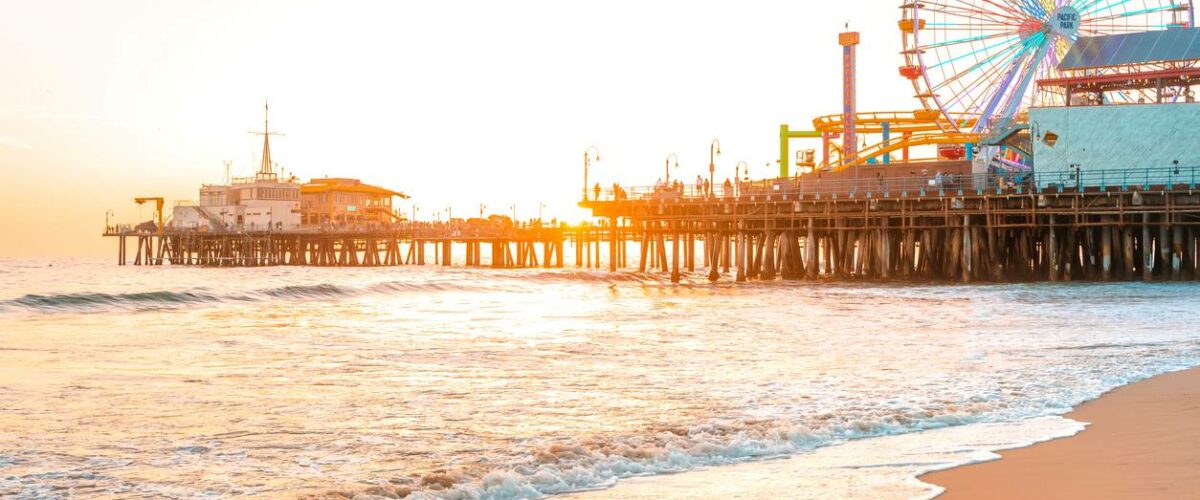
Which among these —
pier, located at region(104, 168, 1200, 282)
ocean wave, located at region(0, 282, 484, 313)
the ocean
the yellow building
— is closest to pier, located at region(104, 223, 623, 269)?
the yellow building

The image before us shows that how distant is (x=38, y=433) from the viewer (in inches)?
378

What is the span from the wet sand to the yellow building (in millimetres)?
95644

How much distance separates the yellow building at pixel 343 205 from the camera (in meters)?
104

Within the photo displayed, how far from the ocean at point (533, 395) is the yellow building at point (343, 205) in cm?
7955

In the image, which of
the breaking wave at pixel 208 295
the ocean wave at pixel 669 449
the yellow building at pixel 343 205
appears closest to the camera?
the ocean wave at pixel 669 449

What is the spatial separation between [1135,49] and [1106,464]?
45.1 m

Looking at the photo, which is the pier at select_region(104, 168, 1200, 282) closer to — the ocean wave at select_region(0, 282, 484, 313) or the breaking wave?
the breaking wave

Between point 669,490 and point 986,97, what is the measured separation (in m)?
53.5

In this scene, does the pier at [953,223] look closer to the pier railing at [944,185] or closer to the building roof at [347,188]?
the pier railing at [944,185]

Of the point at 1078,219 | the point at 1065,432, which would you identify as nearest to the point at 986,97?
the point at 1078,219

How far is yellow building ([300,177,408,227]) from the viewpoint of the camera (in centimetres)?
10444

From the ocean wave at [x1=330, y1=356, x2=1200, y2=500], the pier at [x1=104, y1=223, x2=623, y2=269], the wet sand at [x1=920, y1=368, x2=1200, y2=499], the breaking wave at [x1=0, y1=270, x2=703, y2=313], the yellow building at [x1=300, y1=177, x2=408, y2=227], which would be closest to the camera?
the wet sand at [x1=920, y1=368, x2=1200, y2=499]

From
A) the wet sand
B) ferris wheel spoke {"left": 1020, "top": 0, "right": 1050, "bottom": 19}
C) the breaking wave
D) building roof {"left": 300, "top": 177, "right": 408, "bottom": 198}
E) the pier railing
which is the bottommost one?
the breaking wave

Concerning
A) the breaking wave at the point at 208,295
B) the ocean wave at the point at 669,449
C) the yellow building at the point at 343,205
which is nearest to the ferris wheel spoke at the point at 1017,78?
the breaking wave at the point at 208,295
